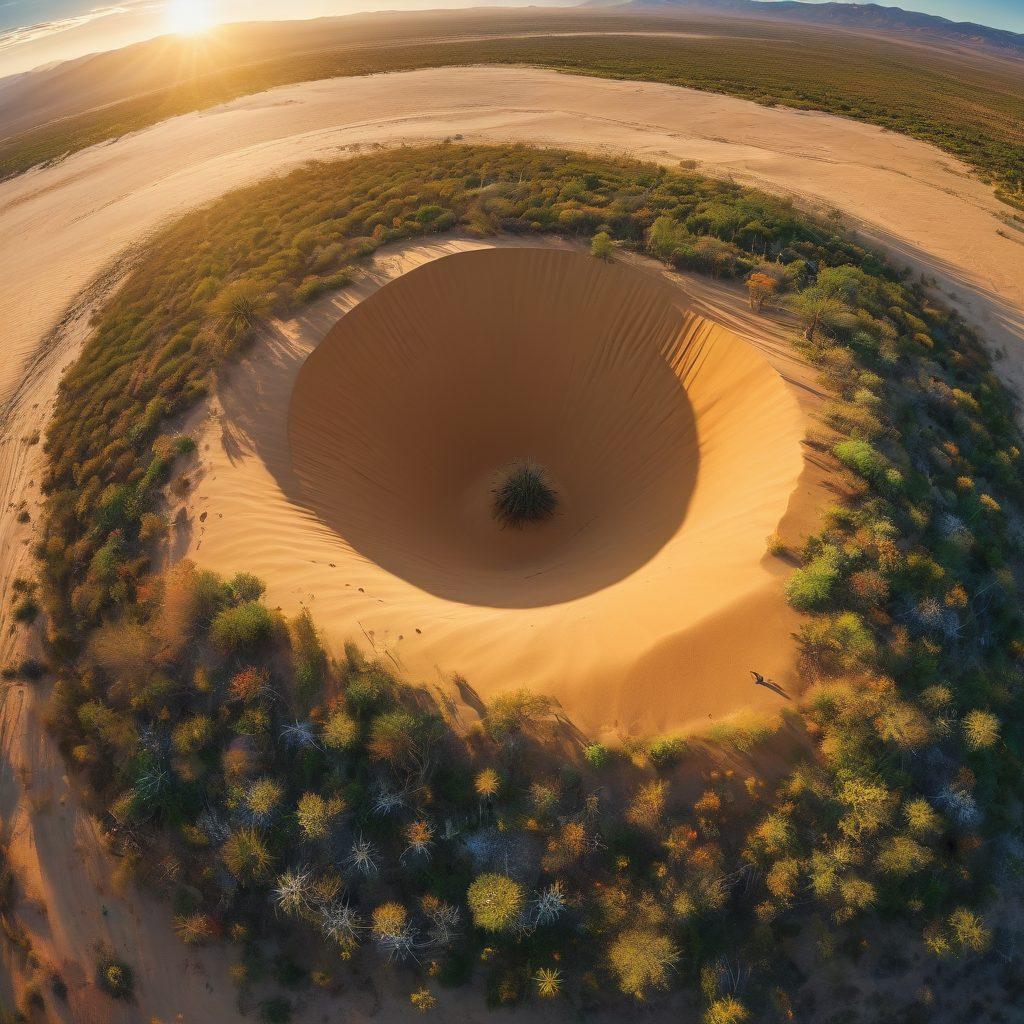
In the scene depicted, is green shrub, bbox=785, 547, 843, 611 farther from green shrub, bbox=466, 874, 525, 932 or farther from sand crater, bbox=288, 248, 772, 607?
green shrub, bbox=466, 874, 525, 932

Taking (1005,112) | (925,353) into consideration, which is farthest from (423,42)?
(925,353)

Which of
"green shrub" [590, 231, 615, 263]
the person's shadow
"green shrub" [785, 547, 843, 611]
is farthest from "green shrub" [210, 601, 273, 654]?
"green shrub" [590, 231, 615, 263]

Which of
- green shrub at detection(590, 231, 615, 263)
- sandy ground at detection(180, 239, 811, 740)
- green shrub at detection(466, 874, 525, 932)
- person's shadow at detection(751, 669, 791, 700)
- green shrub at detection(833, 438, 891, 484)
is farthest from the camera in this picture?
green shrub at detection(590, 231, 615, 263)

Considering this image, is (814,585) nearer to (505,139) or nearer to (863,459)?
(863,459)

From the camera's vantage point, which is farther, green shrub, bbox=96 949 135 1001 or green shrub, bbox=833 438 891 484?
green shrub, bbox=833 438 891 484

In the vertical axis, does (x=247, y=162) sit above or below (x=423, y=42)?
below

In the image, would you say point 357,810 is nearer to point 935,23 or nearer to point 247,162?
point 247,162

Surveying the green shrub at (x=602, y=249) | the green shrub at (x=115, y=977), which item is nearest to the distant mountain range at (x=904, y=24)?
the green shrub at (x=602, y=249)
